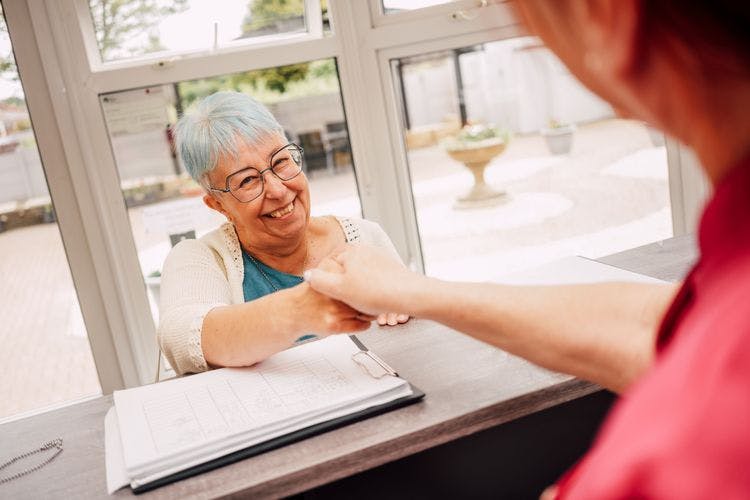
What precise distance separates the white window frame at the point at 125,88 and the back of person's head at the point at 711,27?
174 centimetres

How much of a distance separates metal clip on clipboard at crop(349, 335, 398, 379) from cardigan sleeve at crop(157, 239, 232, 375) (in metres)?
0.30

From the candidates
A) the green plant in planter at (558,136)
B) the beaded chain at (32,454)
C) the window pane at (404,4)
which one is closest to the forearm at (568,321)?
the beaded chain at (32,454)

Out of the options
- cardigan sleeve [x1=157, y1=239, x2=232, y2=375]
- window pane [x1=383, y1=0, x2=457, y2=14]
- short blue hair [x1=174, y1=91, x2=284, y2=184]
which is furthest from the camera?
window pane [x1=383, y1=0, x2=457, y2=14]

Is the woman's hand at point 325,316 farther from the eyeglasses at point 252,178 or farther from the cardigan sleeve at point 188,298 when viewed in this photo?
the eyeglasses at point 252,178

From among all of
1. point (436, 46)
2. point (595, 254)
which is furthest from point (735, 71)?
point (595, 254)

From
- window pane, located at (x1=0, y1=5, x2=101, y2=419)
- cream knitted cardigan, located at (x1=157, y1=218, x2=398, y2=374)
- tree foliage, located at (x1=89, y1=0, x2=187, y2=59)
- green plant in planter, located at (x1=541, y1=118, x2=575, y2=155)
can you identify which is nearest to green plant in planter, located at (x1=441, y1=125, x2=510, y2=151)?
green plant in planter, located at (x1=541, y1=118, x2=575, y2=155)

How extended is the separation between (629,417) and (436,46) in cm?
235

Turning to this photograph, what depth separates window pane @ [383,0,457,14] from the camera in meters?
2.56

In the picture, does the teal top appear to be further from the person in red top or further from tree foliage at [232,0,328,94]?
the person in red top

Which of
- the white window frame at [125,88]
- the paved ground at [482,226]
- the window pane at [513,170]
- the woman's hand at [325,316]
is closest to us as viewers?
the woman's hand at [325,316]

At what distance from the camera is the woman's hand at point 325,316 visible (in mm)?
1216

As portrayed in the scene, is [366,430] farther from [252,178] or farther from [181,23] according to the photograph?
[181,23]

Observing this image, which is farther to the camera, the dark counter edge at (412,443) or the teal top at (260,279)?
the teal top at (260,279)

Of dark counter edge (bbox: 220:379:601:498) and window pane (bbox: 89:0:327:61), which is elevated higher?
window pane (bbox: 89:0:327:61)
